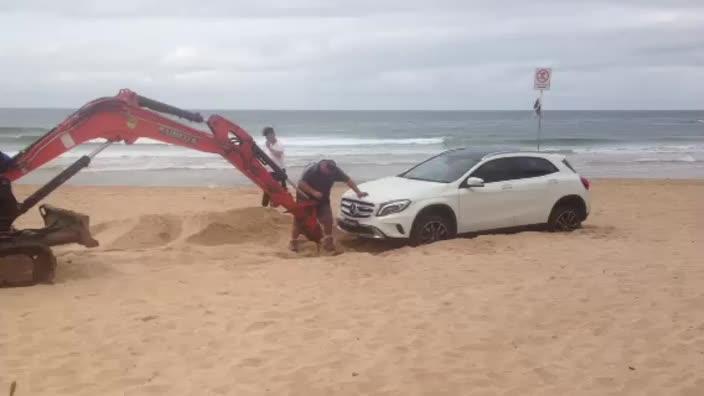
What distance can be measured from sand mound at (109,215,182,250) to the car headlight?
357 cm

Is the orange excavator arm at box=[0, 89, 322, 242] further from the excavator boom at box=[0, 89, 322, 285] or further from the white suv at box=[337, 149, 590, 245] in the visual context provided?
the white suv at box=[337, 149, 590, 245]

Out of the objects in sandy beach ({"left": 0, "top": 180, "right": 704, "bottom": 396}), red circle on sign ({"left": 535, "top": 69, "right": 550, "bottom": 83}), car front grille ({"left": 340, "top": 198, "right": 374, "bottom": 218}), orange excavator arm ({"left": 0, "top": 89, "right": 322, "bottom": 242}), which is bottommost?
sandy beach ({"left": 0, "top": 180, "right": 704, "bottom": 396})

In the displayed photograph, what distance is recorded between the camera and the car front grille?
11336 mm

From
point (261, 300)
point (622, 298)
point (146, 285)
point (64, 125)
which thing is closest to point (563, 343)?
point (622, 298)

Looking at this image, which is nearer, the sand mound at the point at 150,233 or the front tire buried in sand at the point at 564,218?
the sand mound at the point at 150,233

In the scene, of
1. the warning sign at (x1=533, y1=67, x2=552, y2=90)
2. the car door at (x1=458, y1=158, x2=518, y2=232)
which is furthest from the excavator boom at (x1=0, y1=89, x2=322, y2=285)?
the warning sign at (x1=533, y1=67, x2=552, y2=90)

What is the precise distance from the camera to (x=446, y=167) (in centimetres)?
1231

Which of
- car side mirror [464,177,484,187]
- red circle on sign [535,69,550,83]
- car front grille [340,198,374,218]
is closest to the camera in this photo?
car front grille [340,198,374,218]

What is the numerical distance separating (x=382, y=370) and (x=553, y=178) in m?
7.63

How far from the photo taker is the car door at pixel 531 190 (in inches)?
481

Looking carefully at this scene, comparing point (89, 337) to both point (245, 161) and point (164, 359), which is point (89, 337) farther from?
point (245, 161)

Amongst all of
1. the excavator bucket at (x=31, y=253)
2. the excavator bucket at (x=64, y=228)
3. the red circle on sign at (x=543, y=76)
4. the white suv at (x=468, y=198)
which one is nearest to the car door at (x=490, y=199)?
the white suv at (x=468, y=198)

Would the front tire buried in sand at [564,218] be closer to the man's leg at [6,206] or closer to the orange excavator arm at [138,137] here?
the orange excavator arm at [138,137]

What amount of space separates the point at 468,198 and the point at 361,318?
484 centimetres
